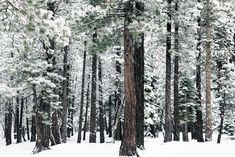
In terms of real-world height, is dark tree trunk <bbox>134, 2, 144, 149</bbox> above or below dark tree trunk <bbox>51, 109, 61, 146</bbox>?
above

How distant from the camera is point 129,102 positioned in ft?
49.8

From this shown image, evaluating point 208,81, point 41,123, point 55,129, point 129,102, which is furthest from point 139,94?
point 55,129

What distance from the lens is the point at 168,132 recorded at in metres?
26.1

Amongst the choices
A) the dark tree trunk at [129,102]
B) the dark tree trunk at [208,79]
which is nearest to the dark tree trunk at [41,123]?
the dark tree trunk at [129,102]

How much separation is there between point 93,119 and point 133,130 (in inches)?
593

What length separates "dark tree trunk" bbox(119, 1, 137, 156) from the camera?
1490cm

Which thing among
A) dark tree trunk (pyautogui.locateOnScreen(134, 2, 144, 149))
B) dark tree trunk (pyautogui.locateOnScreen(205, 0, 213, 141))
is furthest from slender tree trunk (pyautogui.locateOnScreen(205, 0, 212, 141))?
dark tree trunk (pyautogui.locateOnScreen(134, 2, 144, 149))

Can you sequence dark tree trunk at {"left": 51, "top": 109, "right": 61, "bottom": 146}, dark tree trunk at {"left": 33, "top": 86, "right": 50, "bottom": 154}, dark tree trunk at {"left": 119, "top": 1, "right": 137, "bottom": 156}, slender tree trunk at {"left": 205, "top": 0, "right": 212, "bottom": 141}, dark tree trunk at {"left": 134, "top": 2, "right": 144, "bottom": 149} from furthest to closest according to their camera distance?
dark tree trunk at {"left": 51, "top": 109, "right": 61, "bottom": 146} < slender tree trunk at {"left": 205, "top": 0, "right": 212, "bottom": 141} < dark tree trunk at {"left": 33, "top": 86, "right": 50, "bottom": 154} < dark tree trunk at {"left": 134, "top": 2, "right": 144, "bottom": 149} < dark tree trunk at {"left": 119, "top": 1, "right": 137, "bottom": 156}

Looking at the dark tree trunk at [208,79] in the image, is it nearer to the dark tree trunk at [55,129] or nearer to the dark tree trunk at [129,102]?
the dark tree trunk at [55,129]

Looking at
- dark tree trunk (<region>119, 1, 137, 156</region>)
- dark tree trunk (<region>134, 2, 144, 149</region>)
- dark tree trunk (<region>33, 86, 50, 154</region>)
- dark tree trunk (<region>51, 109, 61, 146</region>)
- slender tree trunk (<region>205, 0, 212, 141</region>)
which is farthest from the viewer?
dark tree trunk (<region>51, 109, 61, 146</region>)

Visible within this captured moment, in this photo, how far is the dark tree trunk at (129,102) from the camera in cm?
1490

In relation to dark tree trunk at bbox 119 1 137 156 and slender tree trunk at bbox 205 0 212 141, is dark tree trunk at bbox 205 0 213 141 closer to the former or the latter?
slender tree trunk at bbox 205 0 212 141

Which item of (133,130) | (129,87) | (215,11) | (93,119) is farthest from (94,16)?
(93,119)

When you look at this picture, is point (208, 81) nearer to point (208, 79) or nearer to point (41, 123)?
point (208, 79)
